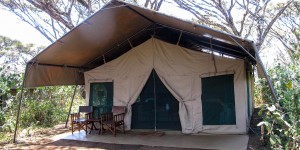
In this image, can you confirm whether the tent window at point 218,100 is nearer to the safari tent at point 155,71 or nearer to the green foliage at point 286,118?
the safari tent at point 155,71

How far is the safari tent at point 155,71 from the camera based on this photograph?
20.3 ft

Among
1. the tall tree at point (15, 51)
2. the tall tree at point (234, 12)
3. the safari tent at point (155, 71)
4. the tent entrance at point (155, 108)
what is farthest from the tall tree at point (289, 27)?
the tall tree at point (15, 51)

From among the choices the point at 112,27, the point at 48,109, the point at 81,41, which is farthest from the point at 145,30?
the point at 48,109

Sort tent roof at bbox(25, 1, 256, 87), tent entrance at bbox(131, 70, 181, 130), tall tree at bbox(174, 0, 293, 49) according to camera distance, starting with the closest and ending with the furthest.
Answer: tent roof at bbox(25, 1, 256, 87)
tent entrance at bbox(131, 70, 181, 130)
tall tree at bbox(174, 0, 293, 49)

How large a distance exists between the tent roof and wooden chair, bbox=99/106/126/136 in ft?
5.53

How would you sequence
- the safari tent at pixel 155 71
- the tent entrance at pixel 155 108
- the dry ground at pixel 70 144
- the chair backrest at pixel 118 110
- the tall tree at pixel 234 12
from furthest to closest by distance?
the tall tree at pixel 234 12 → the chair backrest at pixel 118 110 → the tent entrance at pixel 155 108 → the safari tent at pixel 155 71 → the dry ground at pixel 70 144

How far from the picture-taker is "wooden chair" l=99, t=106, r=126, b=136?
6690mm

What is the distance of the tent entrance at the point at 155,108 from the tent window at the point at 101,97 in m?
0.83

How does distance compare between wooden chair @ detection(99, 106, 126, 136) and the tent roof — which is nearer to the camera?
the tent roof

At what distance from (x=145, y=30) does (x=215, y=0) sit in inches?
179

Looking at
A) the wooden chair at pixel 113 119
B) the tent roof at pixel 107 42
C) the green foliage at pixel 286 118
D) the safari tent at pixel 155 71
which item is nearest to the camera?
the green foliage at pixel 286 118

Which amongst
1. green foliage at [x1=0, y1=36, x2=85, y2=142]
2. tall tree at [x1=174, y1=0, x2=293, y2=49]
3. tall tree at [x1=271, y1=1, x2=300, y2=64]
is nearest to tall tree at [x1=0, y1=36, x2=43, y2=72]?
green foliage at [x1=0, y1=36, x2=85, y2=142]

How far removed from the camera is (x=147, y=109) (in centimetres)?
712

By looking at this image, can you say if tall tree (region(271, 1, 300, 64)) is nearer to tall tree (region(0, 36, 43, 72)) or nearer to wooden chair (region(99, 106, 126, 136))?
wooden chair (region(99, 106, 126, 136))
